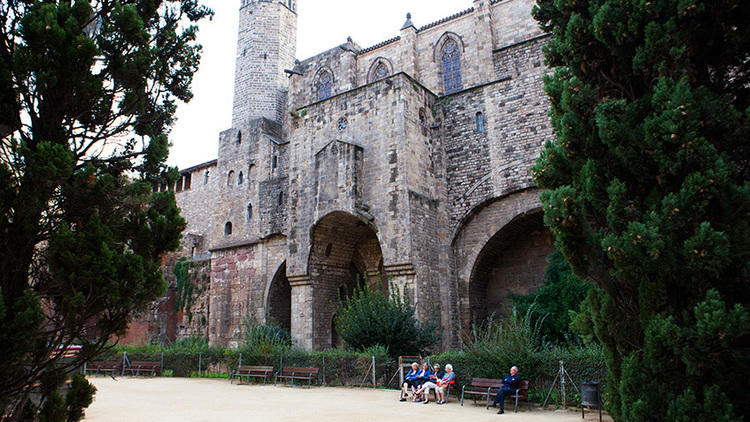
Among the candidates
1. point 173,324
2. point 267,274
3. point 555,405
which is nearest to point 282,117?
point 267,274

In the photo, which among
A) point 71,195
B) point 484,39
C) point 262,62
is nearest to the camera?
point 71,195

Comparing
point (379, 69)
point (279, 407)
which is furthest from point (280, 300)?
point (279, 407)

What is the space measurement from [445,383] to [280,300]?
11.9 metres

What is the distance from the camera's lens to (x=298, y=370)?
12.7 metres

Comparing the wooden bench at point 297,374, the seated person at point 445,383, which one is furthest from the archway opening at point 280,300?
the seated person at point 445,383

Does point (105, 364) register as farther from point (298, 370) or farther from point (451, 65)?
point (451, 65)

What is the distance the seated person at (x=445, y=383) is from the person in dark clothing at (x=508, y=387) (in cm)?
107

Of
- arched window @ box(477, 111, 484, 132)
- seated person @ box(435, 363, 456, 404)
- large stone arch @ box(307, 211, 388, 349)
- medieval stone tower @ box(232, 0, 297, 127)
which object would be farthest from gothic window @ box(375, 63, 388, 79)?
seated person @ box(435, 363, 456, 404)

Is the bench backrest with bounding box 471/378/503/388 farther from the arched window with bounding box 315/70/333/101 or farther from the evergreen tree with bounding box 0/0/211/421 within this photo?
the arched window with bounding box 315/70/333/101

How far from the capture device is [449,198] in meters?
16.5

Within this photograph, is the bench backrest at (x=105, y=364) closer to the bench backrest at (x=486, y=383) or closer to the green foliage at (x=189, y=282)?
the green foliage at (x=189, y=282)

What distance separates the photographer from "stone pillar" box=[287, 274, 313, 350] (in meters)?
16.9

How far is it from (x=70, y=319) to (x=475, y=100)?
47.4 feet

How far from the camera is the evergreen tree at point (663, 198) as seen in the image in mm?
4539
